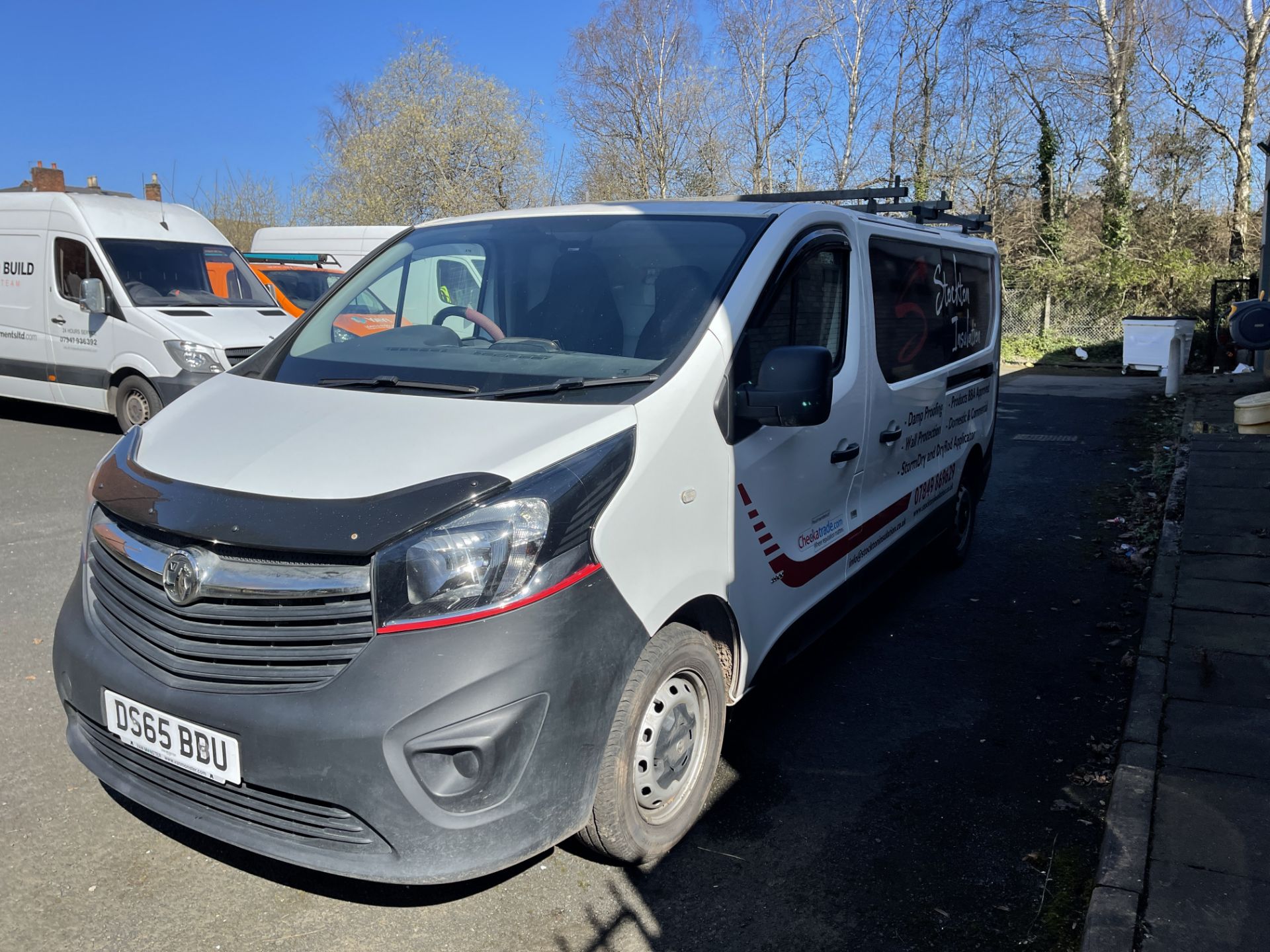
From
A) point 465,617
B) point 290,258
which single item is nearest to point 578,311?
point 465,617

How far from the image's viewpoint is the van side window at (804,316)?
3332 mm

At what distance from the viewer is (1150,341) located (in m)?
20.4

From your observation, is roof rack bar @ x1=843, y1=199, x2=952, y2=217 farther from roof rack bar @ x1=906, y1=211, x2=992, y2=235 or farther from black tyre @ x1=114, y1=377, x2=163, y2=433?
black tyre @ x1=114, y1=377, x2=163, y2=433

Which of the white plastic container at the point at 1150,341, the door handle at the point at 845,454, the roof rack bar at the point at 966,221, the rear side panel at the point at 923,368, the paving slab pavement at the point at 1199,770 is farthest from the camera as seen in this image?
the white plastic container at the point at 1150,341

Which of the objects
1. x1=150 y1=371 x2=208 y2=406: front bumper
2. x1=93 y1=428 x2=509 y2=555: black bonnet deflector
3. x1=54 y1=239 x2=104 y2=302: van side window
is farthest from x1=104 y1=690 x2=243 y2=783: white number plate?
x1=54 y1=239 x2=104 y2=302: van side window

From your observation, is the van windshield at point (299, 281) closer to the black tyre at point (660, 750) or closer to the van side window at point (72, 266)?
the van side window at point (72, 266)

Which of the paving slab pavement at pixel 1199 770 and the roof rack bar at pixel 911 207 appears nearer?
the paving slab pavement at pixel 1199 770

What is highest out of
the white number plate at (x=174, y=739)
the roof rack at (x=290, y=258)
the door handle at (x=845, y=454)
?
the roof rack at (x=290, y=258)

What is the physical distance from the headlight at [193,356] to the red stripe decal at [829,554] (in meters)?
7.09

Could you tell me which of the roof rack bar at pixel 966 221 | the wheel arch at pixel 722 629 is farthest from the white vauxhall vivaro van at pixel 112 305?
the wheel arch at pixel 722 629

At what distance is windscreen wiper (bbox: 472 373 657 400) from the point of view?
302cm

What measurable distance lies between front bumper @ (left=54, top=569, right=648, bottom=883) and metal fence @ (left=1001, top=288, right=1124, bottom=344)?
23.9m

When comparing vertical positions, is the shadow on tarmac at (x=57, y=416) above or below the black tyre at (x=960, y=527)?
above

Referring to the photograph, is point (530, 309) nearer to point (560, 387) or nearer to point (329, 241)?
point (560, 387)
